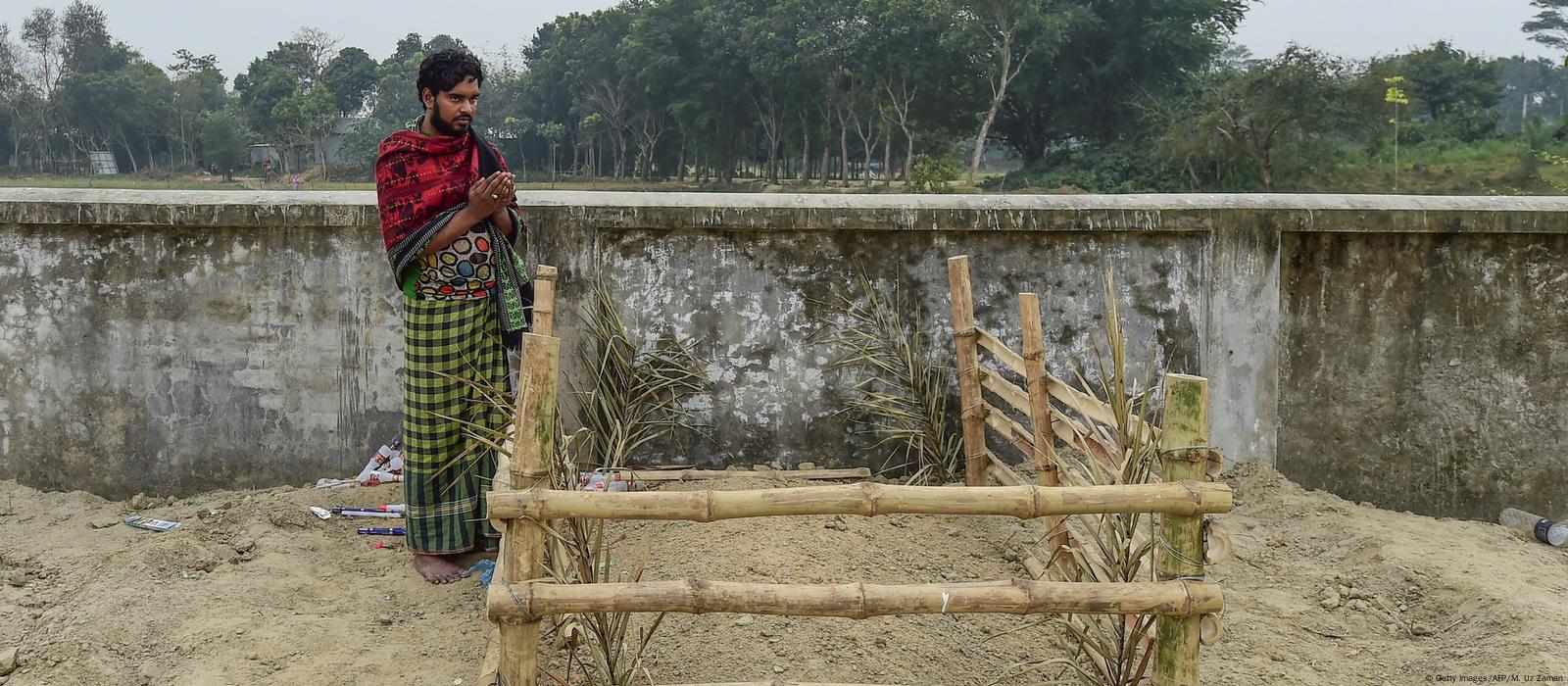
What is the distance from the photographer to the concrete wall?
12.7 feet

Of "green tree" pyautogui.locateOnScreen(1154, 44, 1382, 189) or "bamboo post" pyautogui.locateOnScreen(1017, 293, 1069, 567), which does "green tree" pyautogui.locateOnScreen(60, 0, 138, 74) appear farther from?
"bamboo post" pyautogui.locateOnScreen(1017, 293, 1069, 567)

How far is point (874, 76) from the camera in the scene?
39.9 metres

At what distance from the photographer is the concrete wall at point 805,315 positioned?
12.7 ft

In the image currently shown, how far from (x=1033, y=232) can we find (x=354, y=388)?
2422mm

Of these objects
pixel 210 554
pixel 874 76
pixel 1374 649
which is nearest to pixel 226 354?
pixel 210 554

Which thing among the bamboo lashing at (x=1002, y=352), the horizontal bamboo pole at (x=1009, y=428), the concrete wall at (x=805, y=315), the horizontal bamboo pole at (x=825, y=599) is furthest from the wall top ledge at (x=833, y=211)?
the horizontal bamboo pole at (x=825, y=599)

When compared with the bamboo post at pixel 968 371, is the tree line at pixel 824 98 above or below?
above

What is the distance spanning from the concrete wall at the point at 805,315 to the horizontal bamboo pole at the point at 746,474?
4.4 inches

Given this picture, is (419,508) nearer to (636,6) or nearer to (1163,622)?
(1163,622)

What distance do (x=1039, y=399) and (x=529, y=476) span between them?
1.52 meters

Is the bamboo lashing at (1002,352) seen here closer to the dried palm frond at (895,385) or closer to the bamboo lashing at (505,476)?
the dried palm frond at (895,385)

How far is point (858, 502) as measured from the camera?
2088 mm

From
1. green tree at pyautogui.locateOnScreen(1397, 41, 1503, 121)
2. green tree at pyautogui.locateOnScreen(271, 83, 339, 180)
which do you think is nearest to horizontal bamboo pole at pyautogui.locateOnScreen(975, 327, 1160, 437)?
green tree at pyautogui.locateOnScreen(1397, 41, 1503, 121)

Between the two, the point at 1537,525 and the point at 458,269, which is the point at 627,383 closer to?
the point at 458,269
